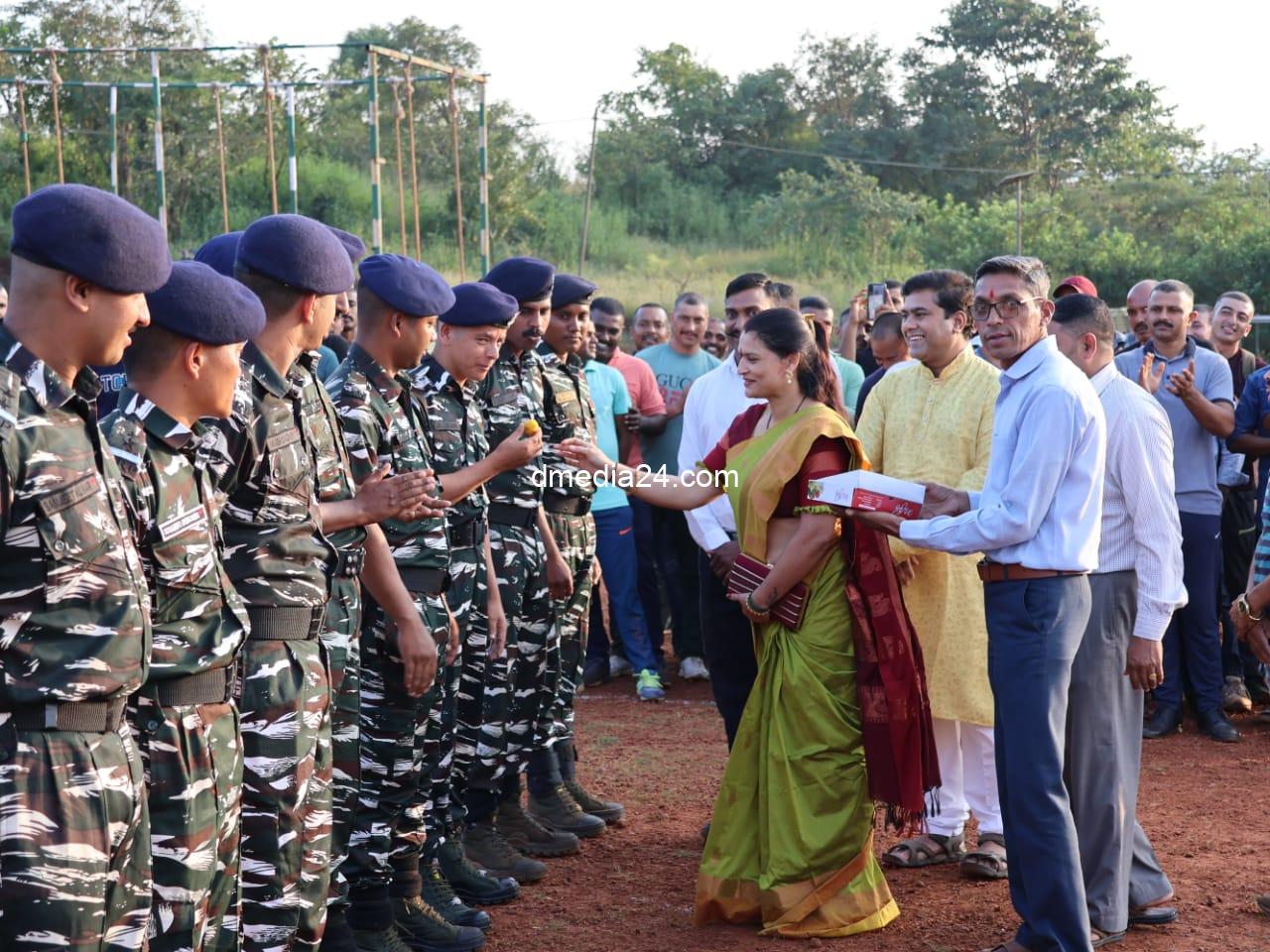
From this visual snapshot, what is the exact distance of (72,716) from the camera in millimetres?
2377

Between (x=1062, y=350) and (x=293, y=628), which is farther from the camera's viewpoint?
(x=1062, y=350)

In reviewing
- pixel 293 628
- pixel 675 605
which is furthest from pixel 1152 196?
pixel 293 628

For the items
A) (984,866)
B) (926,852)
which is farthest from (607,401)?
(984,866)

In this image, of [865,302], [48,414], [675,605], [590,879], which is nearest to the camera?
[48,414]

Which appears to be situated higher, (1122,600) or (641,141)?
(641,141)

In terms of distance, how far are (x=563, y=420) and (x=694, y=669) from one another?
3.44 m

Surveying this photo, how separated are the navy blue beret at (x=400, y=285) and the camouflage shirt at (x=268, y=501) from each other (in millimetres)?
774

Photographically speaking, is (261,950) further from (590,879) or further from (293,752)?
(590,879)

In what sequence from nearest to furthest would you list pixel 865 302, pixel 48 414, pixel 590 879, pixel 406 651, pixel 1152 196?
1. pixel 48 414
2. pixel 406 651
3. pixel 590 879
4. pixel 865 302
5. pixel 1152 196

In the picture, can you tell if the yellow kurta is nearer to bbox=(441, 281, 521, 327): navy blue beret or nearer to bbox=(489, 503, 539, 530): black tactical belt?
bbox=(489, 503, 539, 530): black tactical belt

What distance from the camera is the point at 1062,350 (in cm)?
478

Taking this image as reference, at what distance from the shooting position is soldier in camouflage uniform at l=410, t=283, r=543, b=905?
4.76m

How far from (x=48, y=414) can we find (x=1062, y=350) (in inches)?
137

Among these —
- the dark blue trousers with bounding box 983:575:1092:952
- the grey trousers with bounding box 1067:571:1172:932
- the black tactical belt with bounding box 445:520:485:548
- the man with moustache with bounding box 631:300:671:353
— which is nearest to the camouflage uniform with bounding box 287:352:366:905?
the black tactical belt with bounding box 445:520:485:548
